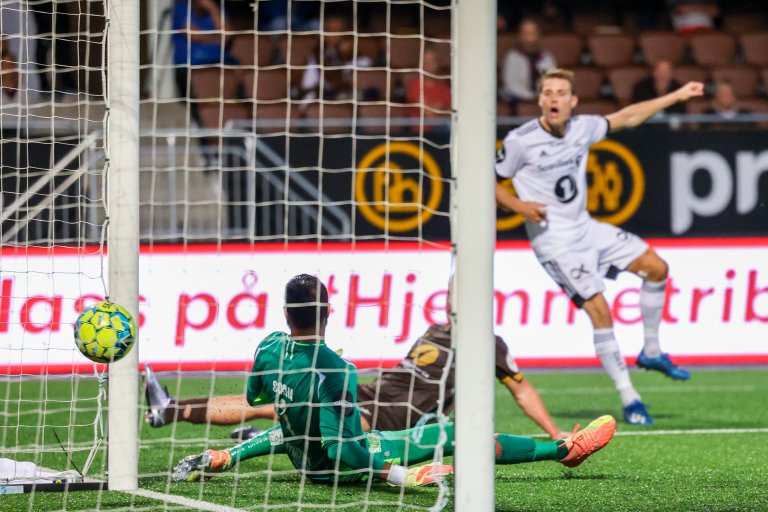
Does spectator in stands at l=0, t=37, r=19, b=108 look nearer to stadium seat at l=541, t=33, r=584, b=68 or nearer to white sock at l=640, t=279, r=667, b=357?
white sock at l=640, t=279, r=667, b=357

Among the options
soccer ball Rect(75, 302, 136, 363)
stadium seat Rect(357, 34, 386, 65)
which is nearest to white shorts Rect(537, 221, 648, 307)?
stadium seat Rect(357, 34, 386, 65)

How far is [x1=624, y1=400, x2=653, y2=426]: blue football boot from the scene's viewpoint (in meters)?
8.42

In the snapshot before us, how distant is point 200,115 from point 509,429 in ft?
17.8

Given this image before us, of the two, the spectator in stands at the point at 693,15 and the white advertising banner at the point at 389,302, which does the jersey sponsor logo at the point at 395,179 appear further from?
the spectator in stands at the point at 693,15

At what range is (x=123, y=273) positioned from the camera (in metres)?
5.69

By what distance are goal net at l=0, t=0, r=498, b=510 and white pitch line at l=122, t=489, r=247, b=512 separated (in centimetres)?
22

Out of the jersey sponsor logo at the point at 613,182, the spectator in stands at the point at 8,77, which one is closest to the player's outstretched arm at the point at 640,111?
the jersey sponsor logo at the point at 613,182

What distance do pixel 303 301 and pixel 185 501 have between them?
97 centimetres

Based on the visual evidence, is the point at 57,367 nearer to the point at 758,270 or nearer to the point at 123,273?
the point at 123,273

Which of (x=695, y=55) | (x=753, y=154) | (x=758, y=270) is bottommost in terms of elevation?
(x=758, y=270)

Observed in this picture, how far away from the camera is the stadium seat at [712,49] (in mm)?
14297

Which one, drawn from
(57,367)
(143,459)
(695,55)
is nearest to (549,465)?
(143,459)

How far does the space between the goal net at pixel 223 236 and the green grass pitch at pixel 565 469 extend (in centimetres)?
6

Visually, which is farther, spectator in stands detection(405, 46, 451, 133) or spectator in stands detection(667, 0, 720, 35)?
spectator in stands detection(667, 0, 720, 35)
